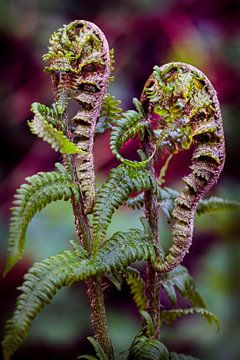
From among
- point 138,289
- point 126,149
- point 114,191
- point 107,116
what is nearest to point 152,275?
point 138,289

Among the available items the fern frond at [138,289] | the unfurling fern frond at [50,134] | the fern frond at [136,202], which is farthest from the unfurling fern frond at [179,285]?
the unfurling fern frond at [50,134]

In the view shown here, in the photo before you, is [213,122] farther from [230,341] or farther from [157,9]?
[157,9]

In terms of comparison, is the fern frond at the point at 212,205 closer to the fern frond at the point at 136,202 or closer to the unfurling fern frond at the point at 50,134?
the fern frond at the point at 136,202

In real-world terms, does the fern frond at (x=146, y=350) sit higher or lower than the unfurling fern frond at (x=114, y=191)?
lower

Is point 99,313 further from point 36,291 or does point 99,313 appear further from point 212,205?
point 212,205

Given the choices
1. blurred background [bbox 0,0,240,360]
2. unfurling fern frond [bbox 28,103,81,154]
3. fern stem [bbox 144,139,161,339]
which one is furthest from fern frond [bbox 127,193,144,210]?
blurred background [bbox 0,0,240,360]

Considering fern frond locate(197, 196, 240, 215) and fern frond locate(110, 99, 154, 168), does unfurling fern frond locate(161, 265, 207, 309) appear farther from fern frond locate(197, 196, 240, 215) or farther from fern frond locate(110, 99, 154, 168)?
fern frond locate(110, 99, 154, 168)

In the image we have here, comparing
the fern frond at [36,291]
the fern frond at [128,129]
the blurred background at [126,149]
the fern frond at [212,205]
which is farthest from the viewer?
the blurred background at [126,149]
